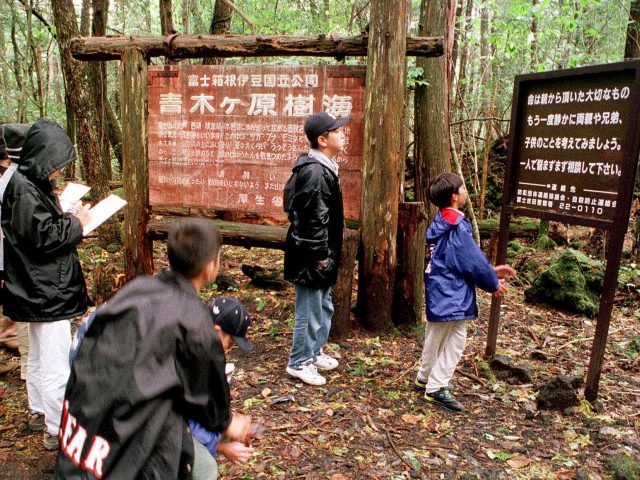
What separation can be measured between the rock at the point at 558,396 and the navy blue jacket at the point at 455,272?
916 mm

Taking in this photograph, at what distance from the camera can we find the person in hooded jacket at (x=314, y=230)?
4020 millimetres

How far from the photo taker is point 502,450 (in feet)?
11.7

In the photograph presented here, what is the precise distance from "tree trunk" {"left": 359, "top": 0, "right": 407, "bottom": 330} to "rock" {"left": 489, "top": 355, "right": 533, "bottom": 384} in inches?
47.2

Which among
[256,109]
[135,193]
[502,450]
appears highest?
[256,109]

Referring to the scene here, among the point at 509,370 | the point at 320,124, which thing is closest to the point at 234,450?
the point at 320,124

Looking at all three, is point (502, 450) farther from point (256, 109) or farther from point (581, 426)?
point (256, 109)

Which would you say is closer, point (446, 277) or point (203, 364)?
point (203, 364)

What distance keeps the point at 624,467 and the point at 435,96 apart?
5028mm

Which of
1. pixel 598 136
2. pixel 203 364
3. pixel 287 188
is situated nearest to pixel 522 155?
pixel 598 136

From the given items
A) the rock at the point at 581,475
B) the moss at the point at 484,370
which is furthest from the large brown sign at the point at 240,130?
the rock at the point at 581,475

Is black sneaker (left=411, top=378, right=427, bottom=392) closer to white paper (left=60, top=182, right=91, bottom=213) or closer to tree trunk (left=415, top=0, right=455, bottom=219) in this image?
white paper (left=60, top=182, right=91, bottom=213)

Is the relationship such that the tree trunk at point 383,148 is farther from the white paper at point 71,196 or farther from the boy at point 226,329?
the boy at point 226,329

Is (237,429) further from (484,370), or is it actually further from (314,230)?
(484,370)

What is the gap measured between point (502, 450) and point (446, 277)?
50.8 inches
